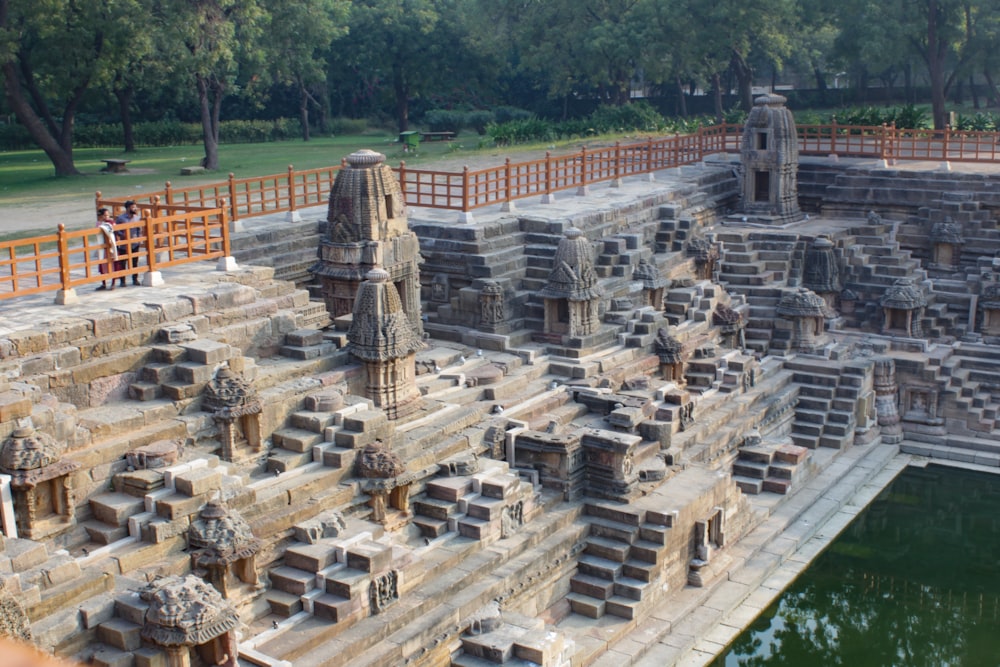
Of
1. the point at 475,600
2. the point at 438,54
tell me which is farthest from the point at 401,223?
the point at 438,54

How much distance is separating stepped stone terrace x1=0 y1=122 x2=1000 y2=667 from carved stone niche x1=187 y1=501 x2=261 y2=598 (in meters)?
0.03

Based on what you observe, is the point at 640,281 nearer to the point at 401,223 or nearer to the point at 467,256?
the point at 467,256

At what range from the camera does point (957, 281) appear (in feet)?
93.8

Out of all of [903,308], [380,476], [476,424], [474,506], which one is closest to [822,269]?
[903,308]

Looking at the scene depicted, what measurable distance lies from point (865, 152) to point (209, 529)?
24.3 meters

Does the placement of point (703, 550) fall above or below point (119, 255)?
below

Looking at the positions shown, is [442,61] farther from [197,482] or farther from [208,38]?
[197,482]

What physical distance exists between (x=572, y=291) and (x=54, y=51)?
18.5m

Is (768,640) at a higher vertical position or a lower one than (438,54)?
lower

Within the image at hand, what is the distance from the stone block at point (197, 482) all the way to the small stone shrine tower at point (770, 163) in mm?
19351

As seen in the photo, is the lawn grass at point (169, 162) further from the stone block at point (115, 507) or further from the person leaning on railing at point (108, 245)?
the stone block at point (115, 507)

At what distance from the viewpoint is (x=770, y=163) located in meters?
30.8

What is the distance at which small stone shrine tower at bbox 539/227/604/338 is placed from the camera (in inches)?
891

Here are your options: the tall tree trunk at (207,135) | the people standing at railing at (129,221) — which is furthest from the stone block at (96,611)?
the tall tree trunk at (207,135)
